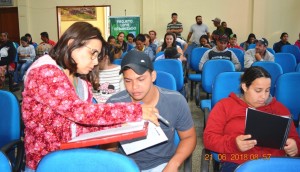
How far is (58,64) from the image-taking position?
139cm

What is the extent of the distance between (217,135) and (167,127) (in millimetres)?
362

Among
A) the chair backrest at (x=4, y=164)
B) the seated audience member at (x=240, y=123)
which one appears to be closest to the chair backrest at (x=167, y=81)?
the seated audience member at (x=240, y=123)

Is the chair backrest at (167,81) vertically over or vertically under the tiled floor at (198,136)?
over

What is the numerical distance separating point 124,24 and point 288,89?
726 cm

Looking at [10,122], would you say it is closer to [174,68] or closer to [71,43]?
[71,43]

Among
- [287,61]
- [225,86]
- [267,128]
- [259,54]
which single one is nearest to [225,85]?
[225,86]

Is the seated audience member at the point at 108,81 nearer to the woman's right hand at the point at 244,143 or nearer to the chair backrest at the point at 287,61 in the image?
the woman's right hand at the point at 244,143

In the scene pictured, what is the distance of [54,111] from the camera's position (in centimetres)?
135

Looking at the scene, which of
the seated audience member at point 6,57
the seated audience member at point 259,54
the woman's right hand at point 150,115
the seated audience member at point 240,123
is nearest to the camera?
the woman's right hand at point 150,115

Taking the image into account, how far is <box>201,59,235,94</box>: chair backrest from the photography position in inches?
155

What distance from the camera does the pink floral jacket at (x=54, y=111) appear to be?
1.25 m

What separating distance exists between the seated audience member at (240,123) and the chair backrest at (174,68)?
202 cm

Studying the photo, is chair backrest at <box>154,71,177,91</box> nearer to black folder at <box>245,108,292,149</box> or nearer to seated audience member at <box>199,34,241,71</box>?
black folder at <box>245,108,292,149</box>

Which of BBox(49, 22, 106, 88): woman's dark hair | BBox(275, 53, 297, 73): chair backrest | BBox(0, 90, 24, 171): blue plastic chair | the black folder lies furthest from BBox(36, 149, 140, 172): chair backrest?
BBox(275, 53, 297, 73): chair backrest
